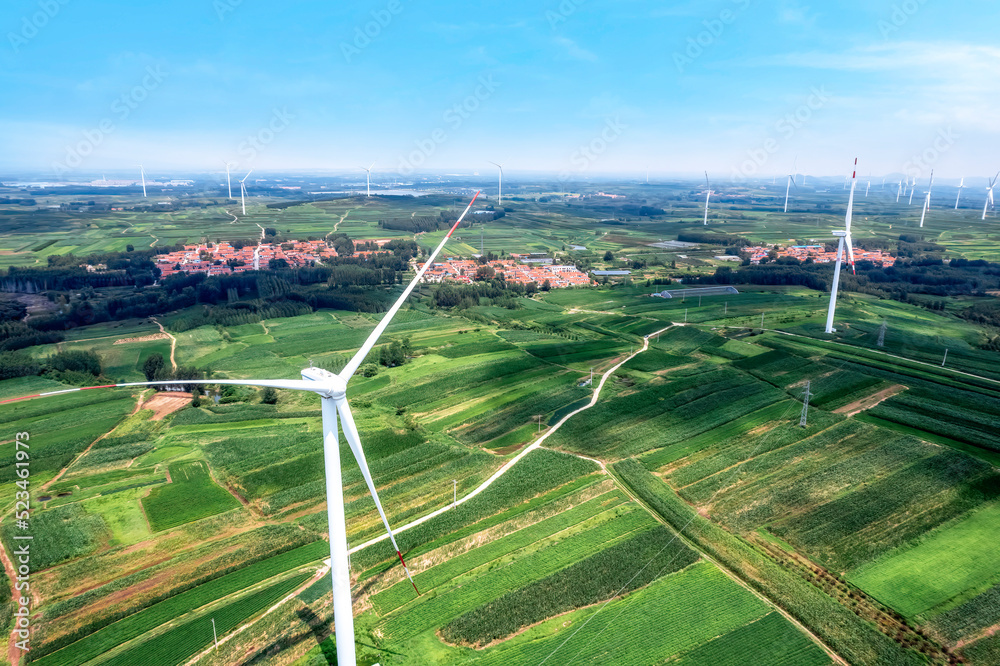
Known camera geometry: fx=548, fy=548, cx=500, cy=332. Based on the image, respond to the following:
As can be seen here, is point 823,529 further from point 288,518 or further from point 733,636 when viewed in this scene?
point 288,518

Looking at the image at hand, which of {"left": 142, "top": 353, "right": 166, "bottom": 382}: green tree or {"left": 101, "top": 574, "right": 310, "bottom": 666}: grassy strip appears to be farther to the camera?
{"left": 142, "top": 353, "right": 166, "bottom": 382}: green tree

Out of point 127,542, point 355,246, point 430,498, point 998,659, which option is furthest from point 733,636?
point 355,246

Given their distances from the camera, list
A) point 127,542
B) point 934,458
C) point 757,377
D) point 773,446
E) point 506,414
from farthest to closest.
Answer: point 757,377 → point 506,414 → point 773,446 → point 934,458 → point 127,542

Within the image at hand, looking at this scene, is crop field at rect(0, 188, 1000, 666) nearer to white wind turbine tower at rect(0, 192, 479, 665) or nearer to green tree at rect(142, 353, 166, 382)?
green tree at rect(142, 353, 166, 382)

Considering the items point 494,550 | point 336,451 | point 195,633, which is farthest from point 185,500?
point 336,451

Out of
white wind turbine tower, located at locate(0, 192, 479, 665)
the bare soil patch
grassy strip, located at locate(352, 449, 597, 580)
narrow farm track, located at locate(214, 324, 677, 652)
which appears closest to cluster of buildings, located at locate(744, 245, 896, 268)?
narrow farm track, located at locate(214, 324, 677, 652)

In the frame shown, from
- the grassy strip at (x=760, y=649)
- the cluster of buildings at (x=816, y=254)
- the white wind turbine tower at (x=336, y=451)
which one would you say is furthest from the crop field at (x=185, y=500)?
the cluster of buildings at (x=816, y=254)
